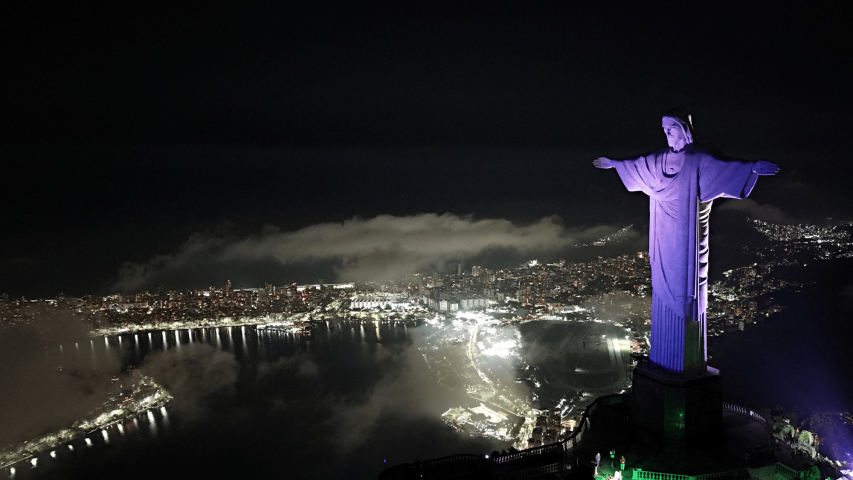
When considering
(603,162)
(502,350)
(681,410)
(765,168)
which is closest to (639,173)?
(603,162)

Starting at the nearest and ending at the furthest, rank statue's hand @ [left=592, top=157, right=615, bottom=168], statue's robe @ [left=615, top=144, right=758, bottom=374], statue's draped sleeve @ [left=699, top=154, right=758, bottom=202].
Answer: statue's draped sleeve @ [left=699, top=154, right=758, bottom=202] → statue's robe @ [left=615, top=144, right=758, bottom=374] → statue's hand @ [left=592, top=157, right=615, bottom=168]

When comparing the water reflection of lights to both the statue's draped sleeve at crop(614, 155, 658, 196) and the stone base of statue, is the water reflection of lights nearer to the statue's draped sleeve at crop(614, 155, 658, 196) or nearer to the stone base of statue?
the stone base of statue

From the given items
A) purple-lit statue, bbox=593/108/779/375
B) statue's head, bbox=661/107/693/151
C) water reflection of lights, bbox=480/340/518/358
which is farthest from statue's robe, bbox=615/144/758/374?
water reflection of lights, bbox=480/340/518/358

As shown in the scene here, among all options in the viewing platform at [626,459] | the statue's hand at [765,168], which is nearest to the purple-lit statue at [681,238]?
the statue's hand at [765,168]

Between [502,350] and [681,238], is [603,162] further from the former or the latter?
[502,350]

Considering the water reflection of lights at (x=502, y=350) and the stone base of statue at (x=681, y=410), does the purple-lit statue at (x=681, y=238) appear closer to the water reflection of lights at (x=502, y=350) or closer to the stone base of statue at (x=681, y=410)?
the stone base of statue at (x=681, y=410)

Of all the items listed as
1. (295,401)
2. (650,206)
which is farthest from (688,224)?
(295,401)

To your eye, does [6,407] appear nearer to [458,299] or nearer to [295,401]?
[295,401]
